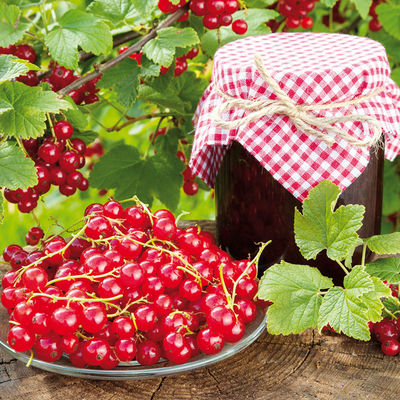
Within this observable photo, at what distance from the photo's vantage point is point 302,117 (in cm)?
114

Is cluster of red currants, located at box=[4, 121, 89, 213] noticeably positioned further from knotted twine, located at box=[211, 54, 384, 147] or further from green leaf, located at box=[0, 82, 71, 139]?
knotted twine, located at box=[211, 54, 384, 147]

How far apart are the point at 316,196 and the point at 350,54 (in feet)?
1.00

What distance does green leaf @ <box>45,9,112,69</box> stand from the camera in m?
1.33

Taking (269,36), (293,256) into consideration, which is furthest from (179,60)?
(293,256)

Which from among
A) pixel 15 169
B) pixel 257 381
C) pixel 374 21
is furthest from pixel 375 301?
pixel 374 21

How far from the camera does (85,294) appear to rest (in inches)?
39.2

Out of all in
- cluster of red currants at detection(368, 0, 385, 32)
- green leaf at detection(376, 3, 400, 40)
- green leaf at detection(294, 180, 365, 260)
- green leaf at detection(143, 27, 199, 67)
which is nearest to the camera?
green leaf at detection(294, 180, 365, 260)

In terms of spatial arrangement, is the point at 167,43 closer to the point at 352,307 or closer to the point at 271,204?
the point at 271,204

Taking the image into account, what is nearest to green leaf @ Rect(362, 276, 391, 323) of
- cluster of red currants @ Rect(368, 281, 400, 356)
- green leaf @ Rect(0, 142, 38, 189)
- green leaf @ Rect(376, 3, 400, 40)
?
cluster of red currants @ Rect(368, 281, 400, 356)

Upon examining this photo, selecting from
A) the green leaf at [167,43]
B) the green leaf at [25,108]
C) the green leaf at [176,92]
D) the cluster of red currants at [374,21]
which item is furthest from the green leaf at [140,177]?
the cluster of red currants at [374,21]

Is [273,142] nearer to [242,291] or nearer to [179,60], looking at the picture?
[242,291]

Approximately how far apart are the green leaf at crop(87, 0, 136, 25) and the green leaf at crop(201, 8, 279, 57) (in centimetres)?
20

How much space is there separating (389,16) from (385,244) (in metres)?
0.97

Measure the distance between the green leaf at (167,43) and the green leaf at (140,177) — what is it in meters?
0.38
